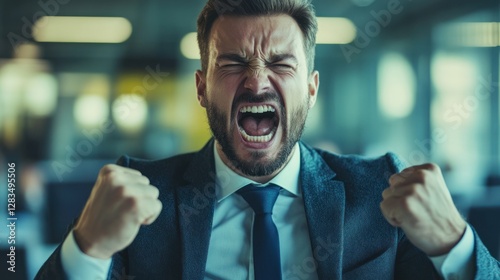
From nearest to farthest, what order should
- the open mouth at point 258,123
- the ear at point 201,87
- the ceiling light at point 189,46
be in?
the open mouth at point 258,123
the ear at point 201,87
the ceiling light at point 189,46

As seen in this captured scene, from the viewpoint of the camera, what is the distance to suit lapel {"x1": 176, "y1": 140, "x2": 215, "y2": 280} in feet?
4.65

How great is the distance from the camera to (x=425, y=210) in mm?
1202

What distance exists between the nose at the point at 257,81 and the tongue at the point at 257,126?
134 mm

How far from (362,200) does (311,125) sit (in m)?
4.15

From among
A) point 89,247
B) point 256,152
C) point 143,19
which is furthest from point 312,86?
point 143,19

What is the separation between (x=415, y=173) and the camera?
1239mm

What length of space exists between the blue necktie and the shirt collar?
2 centimetres

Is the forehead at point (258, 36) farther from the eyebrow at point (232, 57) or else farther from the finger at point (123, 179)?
the finger at point (123, 179)

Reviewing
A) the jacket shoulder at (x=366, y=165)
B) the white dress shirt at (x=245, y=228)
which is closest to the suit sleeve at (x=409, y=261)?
the jacket shoulder at (x=366, y=165)

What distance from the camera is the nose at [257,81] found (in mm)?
1483

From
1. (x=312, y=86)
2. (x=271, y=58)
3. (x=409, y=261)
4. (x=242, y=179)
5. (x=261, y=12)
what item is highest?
(x=261, y=12)

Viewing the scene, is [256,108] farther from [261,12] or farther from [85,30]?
[85,30]

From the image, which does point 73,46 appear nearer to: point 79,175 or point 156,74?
point 156,74

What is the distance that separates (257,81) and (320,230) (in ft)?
1.39
